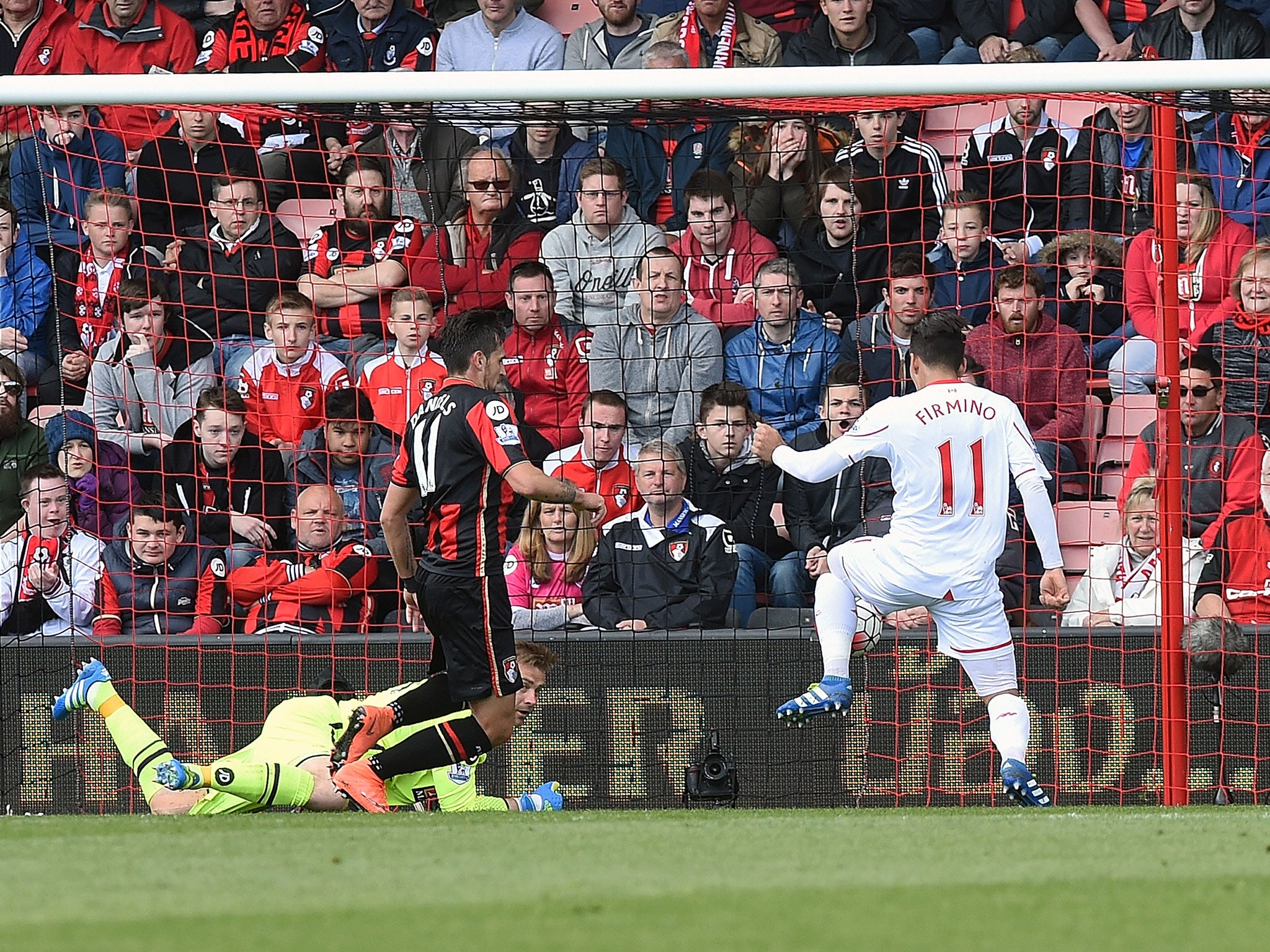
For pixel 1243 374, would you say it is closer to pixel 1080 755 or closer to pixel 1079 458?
pixel 1079 458

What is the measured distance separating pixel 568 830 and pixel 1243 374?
440 cm

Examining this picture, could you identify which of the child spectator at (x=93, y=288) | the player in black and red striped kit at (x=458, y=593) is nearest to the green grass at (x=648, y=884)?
the player in black and red striped kit at (x=458, y=593)

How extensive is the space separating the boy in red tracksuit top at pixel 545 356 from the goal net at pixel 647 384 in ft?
0.06

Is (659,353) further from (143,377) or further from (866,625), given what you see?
(143,377)

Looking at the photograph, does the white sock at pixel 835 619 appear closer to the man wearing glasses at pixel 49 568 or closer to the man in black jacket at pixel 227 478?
the man in black jacket at pixel 227 478

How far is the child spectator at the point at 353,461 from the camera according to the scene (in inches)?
325

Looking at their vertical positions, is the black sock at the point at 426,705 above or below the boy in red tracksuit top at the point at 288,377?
below

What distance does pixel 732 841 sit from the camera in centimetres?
486

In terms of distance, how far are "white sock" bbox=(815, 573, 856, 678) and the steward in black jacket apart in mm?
765

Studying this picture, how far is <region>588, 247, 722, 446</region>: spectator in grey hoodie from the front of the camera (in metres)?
8.21

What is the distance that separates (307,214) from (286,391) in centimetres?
133

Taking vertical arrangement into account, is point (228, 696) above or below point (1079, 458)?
below

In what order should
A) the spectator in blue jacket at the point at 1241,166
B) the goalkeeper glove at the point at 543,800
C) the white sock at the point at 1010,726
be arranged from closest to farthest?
the white sock at the point at 1010,726 < the goalkeeper glove at the point at 543,800 < the spectator in blue jacket at the point at 1241,166

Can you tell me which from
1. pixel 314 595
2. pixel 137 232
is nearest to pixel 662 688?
pixel 314 595
